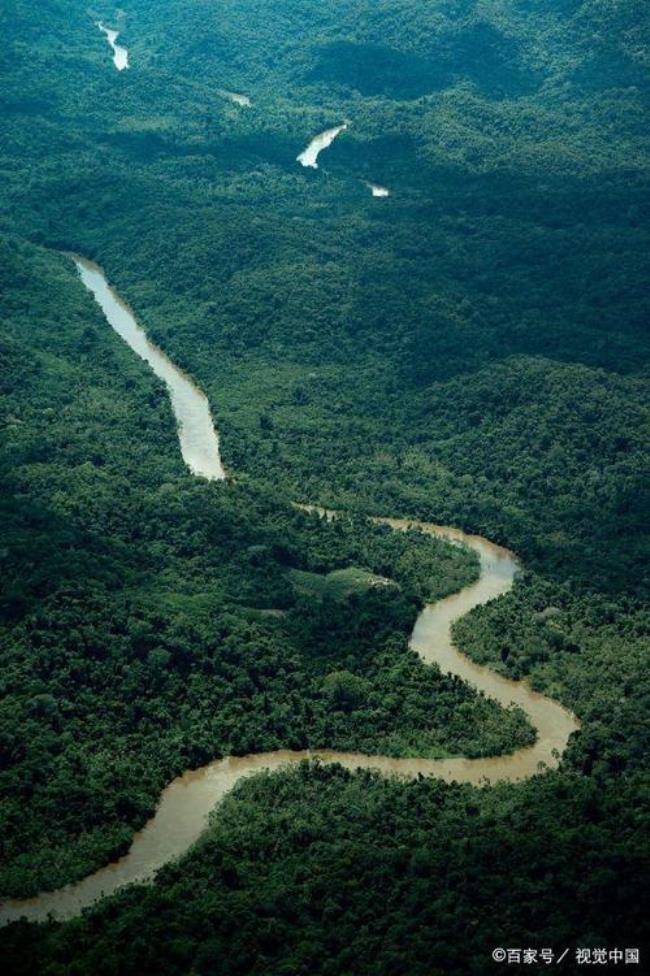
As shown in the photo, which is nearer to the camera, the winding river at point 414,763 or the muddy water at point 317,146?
the winding river at point 414,763

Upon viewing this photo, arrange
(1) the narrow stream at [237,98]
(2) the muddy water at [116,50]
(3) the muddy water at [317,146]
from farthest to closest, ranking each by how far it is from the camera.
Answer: (2) the muddy water at [116,50] < (1) the narrow stream at [237,98] < (3) the muddy water at [317,146]

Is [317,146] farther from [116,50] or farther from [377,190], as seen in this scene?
[116,50]

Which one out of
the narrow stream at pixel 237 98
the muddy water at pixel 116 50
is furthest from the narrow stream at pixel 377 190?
the muddy water at pixel 116 50

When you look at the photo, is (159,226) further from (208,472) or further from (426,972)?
(426,972)

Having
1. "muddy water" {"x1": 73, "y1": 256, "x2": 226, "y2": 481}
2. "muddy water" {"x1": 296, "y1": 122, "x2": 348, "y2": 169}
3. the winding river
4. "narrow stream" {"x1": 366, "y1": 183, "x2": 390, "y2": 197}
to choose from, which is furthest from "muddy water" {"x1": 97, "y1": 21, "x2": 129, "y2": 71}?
the winding river

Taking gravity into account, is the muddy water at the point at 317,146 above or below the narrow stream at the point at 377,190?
above

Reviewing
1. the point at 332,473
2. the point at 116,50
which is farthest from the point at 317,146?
the point at 332,473

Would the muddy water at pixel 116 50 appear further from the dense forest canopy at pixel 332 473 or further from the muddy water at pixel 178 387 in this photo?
the muddy water at pixel 178 387
